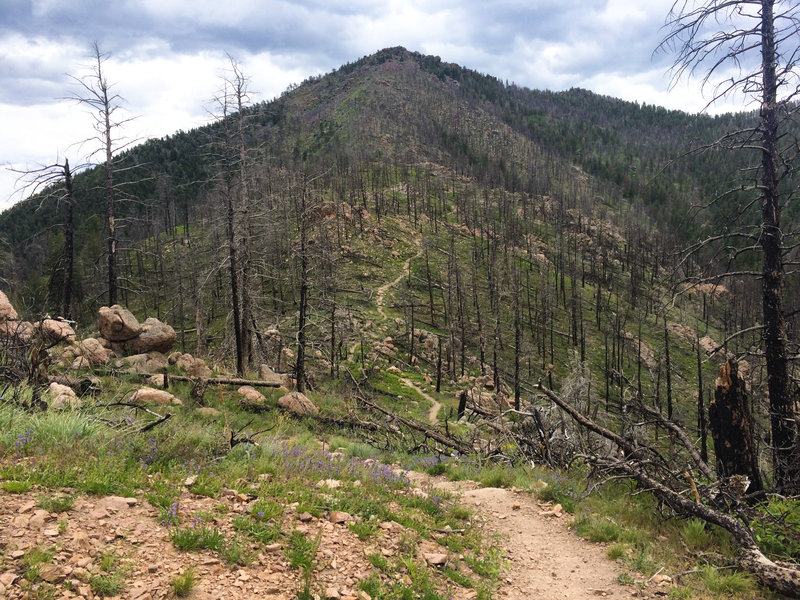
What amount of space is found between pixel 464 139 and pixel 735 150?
168842 millimetres

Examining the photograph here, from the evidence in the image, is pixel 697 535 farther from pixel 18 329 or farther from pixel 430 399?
pixel 430 399

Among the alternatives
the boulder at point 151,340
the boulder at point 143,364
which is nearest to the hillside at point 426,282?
the boulder at point 143,364

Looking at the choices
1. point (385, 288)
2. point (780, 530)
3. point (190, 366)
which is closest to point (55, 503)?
point (780, 530)

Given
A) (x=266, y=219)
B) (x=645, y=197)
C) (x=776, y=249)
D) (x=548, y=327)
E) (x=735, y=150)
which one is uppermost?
(x=645, y=197)

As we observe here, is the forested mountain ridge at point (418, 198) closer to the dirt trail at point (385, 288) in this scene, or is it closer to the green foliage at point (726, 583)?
the dirt trail at point (385, 288)

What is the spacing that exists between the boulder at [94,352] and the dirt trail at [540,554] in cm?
1137

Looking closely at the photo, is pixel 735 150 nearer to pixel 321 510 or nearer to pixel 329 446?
pixel 321 510

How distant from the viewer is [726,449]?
6.44 meters

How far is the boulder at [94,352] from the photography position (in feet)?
42.3

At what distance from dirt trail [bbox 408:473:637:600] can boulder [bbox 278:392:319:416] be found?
6513 mm

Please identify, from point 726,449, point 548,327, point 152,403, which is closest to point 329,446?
point 152,403

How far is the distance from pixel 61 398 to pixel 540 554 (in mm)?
7597

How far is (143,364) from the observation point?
13711mm

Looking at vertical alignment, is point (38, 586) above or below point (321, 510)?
above
